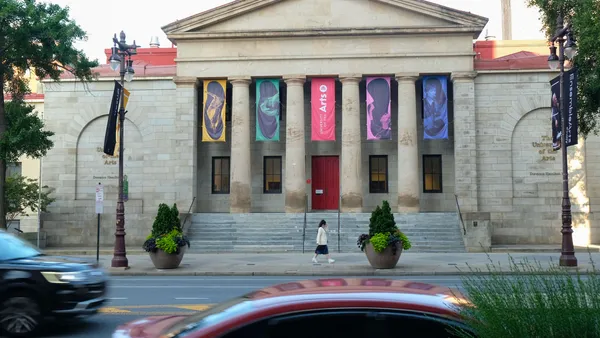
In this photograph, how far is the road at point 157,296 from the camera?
1098cm

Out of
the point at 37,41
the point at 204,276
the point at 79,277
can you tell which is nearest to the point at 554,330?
the point at 79,277

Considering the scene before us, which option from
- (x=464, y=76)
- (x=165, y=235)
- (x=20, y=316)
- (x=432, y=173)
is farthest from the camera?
(x=432, y=173)

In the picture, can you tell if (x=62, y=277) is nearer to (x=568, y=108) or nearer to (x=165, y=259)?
(x=165, y=259)

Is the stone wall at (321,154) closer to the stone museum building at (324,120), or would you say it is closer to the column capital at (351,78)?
the stone museum building at (324,120)

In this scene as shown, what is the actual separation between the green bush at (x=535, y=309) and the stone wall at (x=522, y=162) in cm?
3177

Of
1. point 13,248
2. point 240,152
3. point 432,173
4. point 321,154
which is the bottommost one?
point 13,248

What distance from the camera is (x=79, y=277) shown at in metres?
10.7

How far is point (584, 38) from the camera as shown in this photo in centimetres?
2222

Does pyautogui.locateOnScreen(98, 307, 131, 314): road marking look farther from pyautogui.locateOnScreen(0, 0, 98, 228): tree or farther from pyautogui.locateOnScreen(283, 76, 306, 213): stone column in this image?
pyautogui.locateOnScreen(283, 76, 306, 213): stone column

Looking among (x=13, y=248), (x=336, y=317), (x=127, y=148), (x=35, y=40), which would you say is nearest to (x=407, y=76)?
(x=127, y=148)

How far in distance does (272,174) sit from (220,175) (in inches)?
125

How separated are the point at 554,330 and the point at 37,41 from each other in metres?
27.6

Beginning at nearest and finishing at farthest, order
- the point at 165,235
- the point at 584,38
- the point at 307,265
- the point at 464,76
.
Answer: the point at 584,38 < the point at 165,235 < the point at 307,265 < the point at 464,76

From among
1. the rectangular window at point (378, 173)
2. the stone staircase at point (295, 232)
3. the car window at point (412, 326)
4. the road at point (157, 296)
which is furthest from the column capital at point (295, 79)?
the car window at point (412, 326)
